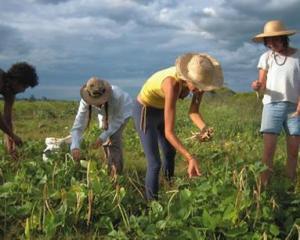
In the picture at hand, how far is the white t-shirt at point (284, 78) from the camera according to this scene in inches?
197

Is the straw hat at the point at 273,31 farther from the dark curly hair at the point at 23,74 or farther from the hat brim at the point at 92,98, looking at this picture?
the dark curly hair at the point at 23,74

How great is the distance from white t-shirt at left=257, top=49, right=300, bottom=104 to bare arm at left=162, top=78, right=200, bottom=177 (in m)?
1.39

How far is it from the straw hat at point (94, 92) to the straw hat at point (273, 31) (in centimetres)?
134

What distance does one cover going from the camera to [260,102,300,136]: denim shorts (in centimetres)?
507

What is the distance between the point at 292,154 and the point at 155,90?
5.20ft

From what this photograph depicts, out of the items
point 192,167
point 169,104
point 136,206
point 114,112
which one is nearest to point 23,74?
point 114,112

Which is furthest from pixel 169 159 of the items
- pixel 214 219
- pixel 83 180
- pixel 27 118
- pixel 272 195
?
pixel 27 118

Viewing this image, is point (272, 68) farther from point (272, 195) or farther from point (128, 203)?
point (128, 203)

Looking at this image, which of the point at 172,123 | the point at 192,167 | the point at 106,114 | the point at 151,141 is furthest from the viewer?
the point at 106,114

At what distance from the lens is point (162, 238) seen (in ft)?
11.6

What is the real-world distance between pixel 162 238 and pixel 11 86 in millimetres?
2596

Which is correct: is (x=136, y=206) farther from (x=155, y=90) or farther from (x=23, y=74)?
(x=23, y=74)

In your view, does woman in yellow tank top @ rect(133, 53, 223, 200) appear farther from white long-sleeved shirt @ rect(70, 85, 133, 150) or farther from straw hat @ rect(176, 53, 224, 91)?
white long-sleeved shirt @ rect(70, 85, 133, 150)

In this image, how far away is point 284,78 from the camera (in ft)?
16.4
